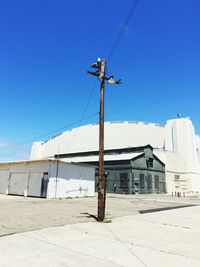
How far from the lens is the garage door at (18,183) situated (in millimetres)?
28566

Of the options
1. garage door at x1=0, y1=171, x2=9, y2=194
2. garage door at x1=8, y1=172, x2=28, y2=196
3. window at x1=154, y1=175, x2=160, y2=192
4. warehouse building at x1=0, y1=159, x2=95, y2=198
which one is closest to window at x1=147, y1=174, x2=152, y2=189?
window at x1=154, y1=175, x2=160, y2=192

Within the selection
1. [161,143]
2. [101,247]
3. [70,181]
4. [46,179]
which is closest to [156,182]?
[161,143]

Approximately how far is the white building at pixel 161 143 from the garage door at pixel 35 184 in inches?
813

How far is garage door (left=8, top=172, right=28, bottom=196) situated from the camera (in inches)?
1125

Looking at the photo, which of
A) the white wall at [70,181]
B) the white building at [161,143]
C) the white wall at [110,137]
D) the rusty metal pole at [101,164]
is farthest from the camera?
the white wall at [110,137]

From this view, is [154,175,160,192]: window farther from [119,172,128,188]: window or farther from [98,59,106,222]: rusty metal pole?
[98,59,106,222]: rusty metal pole

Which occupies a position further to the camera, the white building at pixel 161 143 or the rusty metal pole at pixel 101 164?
the white building at pixel 161 143

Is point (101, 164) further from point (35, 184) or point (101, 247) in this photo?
point (35, 184)

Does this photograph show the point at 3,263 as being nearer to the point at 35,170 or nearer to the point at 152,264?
the point at 152,264

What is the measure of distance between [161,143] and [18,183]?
104ft

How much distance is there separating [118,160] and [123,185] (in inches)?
153

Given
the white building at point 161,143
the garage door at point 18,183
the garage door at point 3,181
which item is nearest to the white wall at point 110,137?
the white building at point 161,143

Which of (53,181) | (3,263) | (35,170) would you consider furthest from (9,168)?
(3,263)

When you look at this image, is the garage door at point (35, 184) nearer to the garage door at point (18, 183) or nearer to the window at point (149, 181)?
the garage door at point (18, 183)
